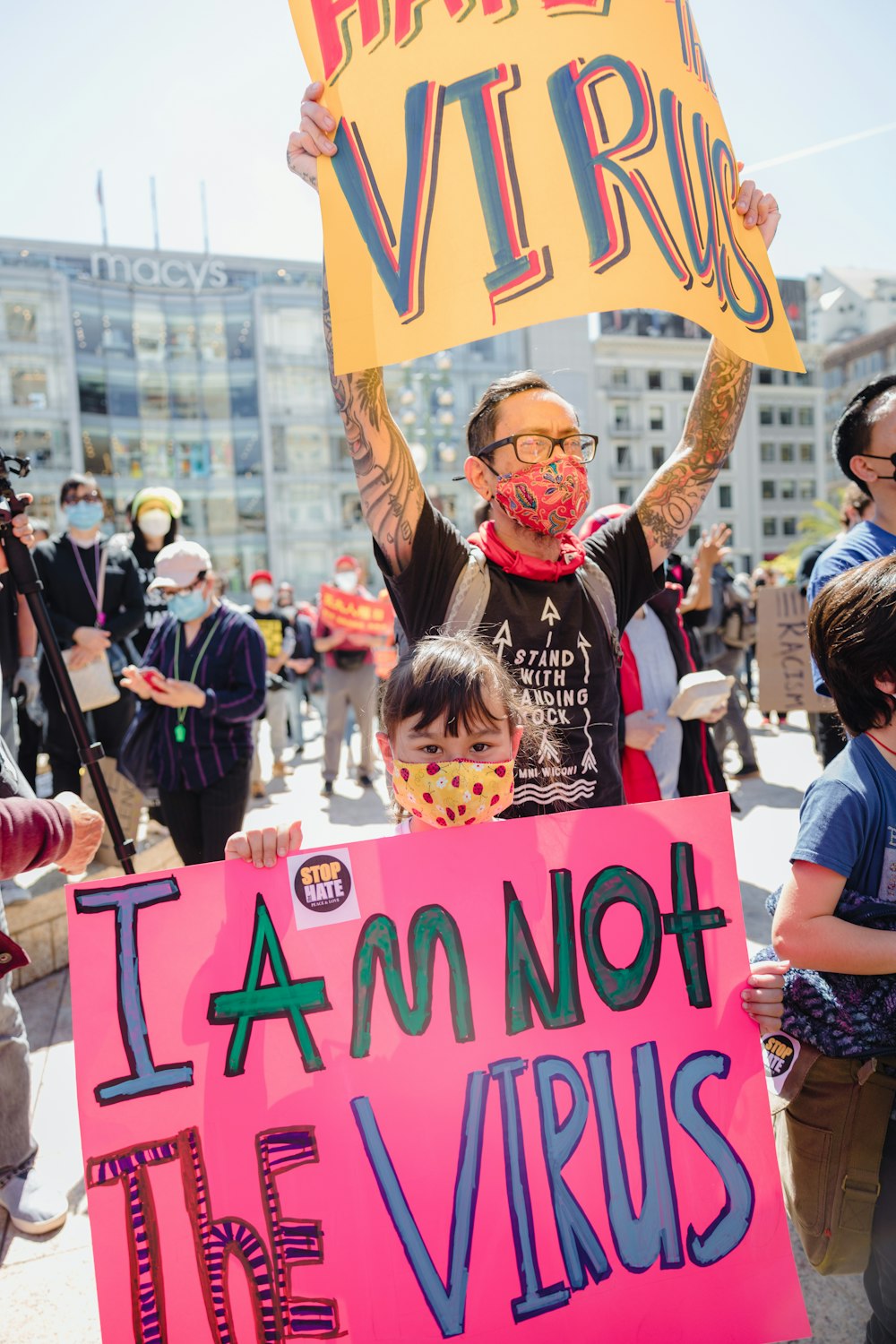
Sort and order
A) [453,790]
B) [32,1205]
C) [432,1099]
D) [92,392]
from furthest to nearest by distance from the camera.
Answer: [92,392], [32,1205], [453,790], [432,1099]

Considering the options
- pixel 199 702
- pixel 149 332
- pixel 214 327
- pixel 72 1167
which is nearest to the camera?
pixel 72 1167

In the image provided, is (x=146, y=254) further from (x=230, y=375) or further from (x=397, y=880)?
(x=397, y=880)

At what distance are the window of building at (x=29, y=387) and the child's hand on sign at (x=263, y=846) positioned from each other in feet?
137

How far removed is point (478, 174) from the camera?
1.52 m

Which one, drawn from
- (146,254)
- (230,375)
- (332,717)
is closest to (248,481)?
(230,375)

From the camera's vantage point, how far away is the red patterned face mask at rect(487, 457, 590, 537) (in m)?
1.82

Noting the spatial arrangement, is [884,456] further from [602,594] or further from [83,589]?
[83,589]

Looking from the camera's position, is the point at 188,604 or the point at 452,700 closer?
the point at 452,700

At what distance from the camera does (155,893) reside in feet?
4.68

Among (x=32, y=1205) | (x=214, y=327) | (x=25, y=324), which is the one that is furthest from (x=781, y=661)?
(x=214, y=327)

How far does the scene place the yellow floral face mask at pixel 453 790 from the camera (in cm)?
165

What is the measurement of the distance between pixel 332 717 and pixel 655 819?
6.76 meters

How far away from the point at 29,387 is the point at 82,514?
38.7m

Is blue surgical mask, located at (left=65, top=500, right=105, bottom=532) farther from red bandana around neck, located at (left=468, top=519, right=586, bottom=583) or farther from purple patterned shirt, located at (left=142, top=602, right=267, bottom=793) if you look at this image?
red bandana around neck, located at (left=468, top=519, right=586, bottom=583)
